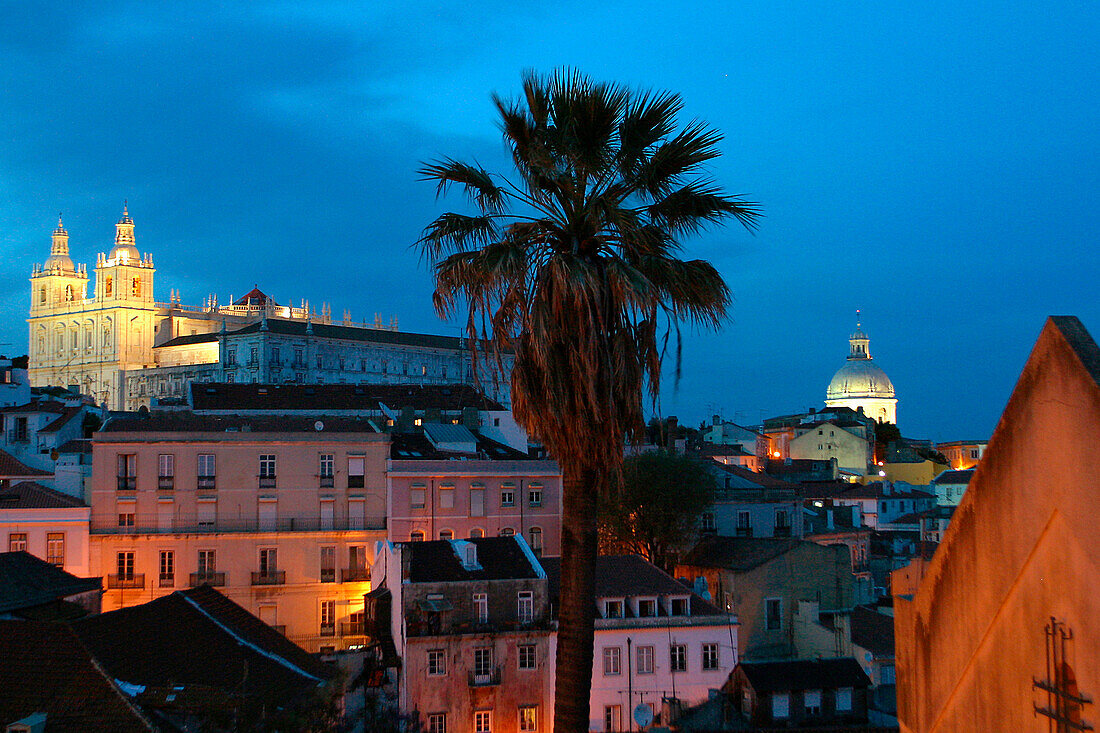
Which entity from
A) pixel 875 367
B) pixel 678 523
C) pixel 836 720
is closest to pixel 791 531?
pixel 678 523

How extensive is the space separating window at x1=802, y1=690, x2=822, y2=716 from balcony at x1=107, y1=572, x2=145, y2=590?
25.1 m

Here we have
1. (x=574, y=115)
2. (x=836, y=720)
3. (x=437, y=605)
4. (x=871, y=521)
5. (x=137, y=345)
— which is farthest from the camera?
(x=137, y=345)

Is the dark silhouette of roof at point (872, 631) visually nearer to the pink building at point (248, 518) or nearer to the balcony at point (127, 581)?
the pink building at point (248, 518)

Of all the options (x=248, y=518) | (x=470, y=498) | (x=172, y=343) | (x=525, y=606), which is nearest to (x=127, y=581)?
(x=248, y=518)

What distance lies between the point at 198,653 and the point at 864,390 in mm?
153312

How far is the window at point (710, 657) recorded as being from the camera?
3309cm

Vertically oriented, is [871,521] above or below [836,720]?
above

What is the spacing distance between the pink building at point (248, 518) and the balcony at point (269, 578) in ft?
0.15

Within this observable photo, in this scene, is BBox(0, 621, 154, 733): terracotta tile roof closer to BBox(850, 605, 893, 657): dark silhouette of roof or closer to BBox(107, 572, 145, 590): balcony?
BBox(107, 572, 145, 590): balcony

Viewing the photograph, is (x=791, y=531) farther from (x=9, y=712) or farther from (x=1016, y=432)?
(x=1016, y=432)

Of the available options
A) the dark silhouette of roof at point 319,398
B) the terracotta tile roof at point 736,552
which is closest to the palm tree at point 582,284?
the terracotta tile roof at point 736,552

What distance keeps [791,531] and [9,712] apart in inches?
1724

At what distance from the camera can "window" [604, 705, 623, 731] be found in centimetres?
3130

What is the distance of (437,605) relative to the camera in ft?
100
